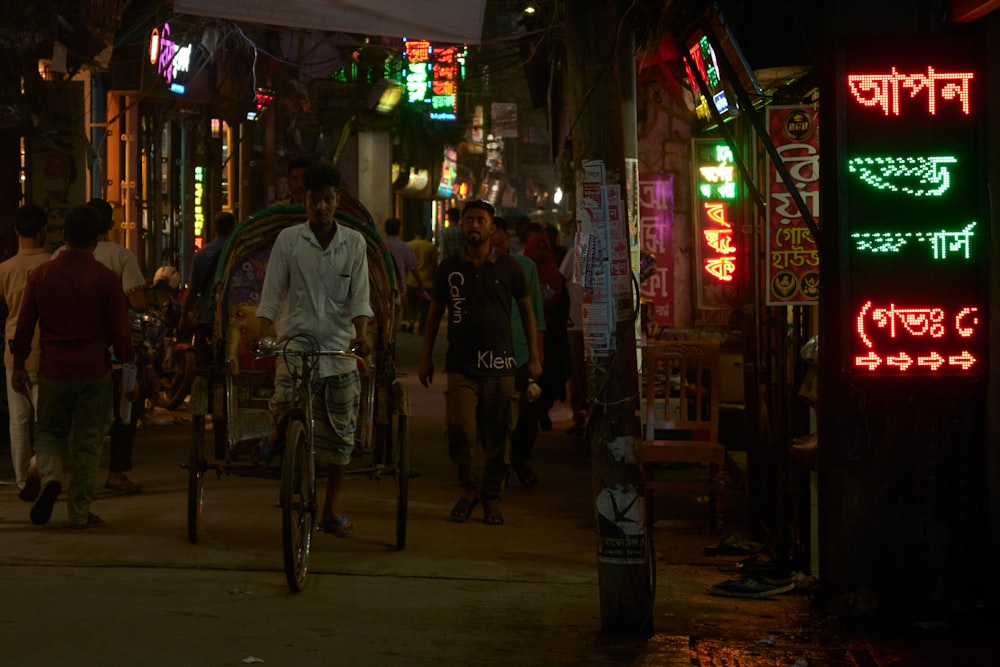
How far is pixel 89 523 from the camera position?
9.27 m

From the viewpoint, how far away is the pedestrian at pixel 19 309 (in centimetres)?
1012

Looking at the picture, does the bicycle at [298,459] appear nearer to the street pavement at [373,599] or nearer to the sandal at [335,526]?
the street pavement at [373,599]

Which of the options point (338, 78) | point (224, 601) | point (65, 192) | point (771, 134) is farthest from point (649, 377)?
point (338, 78)

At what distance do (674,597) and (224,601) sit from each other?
246cm

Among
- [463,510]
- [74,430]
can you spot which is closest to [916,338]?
[463,510]

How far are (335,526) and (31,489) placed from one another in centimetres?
232

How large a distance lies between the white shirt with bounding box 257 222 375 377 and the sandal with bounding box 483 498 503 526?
1.86 meters

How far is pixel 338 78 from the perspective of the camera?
105 ft

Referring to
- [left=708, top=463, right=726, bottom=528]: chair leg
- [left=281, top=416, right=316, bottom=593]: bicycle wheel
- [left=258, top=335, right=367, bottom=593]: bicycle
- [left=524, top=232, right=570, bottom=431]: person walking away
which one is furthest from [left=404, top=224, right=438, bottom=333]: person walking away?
[left=281, top=416, right=316, bottom=593]: bicycle wheel

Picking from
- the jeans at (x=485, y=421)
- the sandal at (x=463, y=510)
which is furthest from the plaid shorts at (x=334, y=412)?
the sandal at (x=463, y=510)

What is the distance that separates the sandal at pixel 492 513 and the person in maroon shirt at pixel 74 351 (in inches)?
103

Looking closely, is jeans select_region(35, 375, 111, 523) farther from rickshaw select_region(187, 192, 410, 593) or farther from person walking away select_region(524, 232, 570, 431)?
person walking away select_region(524, 232, 570, 431)

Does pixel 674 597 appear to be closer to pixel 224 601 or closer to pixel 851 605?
pixel 851 605

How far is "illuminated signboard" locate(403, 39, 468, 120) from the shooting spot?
Answer: 31.8 metres
